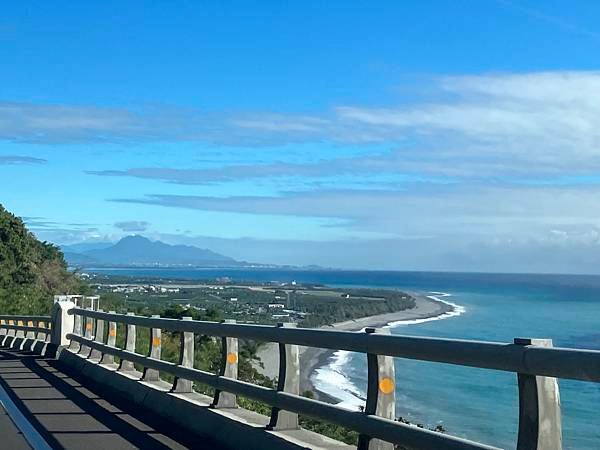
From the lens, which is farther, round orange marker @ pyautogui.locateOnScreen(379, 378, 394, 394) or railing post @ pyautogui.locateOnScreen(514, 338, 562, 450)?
round orange marker @ pyautogui.locateOnScreen(379, 378, 394, 394)

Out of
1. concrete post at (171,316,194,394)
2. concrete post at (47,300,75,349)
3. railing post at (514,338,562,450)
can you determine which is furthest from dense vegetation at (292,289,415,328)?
railing post at (514,338,562,450)

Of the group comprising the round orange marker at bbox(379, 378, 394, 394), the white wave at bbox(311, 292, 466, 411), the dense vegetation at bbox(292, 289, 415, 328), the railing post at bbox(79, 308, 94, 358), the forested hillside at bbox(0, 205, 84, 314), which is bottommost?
the white wave at bbox(311, 292, 466, 411)

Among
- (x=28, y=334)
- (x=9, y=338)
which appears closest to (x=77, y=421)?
(x=9, y=338)

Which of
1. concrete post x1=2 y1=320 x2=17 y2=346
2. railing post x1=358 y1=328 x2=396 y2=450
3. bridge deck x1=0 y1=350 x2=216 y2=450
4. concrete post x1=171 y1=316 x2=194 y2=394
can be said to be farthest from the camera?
concrete post x1=2 y1=320 x2=17 y2=346

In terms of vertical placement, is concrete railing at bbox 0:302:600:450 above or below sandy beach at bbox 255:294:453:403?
above

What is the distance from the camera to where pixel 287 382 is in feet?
28.4

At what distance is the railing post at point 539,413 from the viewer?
17.7 feet

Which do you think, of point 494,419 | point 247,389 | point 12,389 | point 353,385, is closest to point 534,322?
point 353,385

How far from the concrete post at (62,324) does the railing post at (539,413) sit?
1653cm

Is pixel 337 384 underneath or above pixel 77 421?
underneath

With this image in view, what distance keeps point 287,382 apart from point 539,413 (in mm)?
3572

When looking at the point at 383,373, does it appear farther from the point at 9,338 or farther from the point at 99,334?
the point at 9,338

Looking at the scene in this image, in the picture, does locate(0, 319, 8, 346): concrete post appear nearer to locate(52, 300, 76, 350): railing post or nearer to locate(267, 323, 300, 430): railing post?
locate(52, 300, 76, 350): railing post

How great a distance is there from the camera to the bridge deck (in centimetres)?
991
